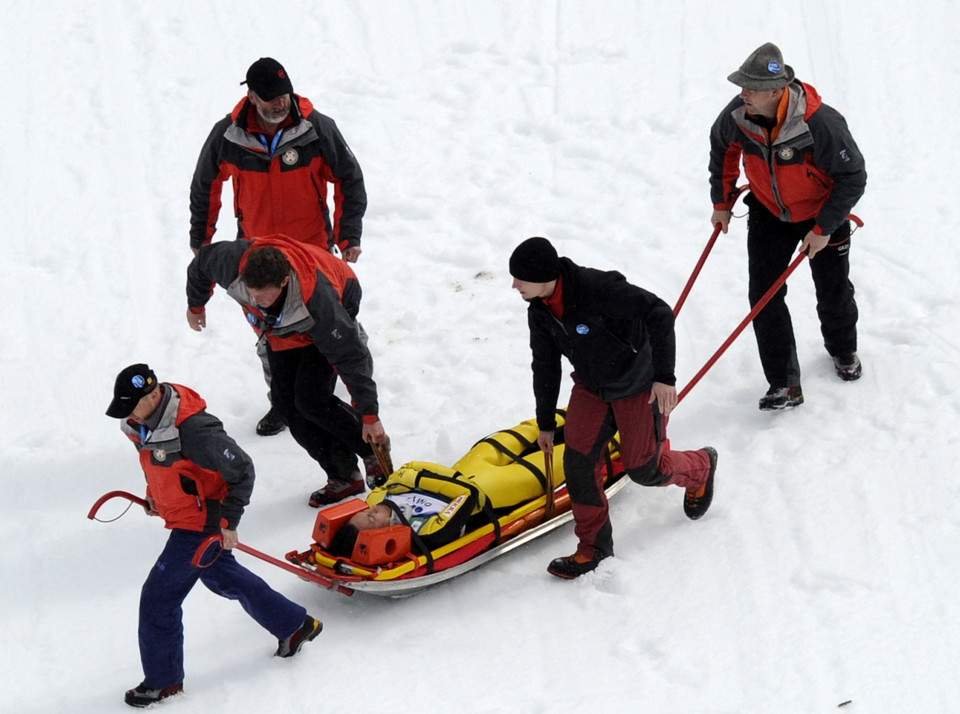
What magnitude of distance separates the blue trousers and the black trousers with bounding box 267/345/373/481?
1191mm

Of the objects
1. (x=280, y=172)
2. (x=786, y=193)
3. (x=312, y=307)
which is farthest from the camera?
(x=280, y=172)

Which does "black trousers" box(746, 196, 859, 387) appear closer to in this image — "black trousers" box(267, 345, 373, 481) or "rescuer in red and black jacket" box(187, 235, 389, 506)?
"rescuer in red and black jacket" box(187, 235, 389, 506)

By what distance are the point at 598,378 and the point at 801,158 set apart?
1.69 meters

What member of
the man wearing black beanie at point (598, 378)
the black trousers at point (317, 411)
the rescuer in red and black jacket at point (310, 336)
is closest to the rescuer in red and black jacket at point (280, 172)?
the rescuer in red and black jacket at point (310, 336)

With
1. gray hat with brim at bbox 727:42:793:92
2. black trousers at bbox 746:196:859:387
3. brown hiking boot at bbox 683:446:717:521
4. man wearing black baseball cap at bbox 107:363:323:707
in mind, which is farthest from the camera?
black trousers at bbox 746:196:859:387

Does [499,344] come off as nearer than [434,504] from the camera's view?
No

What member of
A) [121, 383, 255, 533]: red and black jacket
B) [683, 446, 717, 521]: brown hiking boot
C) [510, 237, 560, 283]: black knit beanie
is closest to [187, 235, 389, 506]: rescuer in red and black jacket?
[121, 383, 255, 533]: red and black jacket

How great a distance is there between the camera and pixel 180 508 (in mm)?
5191

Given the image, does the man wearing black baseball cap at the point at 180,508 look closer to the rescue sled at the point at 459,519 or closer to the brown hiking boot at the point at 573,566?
the rescue sled at the point at 459,519

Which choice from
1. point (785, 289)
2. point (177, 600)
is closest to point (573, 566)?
point (177, 600)

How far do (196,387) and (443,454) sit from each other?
1.83 metres

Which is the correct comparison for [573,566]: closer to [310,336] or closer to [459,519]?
[459,519]

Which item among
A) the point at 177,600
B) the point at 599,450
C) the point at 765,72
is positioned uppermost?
the point at 765,72

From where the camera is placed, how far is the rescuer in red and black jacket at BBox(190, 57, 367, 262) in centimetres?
642
